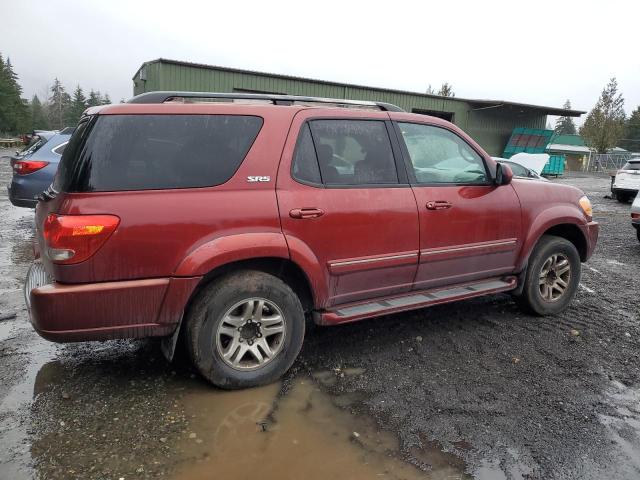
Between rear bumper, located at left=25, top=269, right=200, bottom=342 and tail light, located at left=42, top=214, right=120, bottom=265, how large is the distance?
178mm

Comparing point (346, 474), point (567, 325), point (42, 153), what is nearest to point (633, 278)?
point (567, 325)

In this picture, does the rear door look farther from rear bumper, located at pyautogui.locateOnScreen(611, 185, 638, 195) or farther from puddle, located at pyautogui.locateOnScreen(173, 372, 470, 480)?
rear bumper, located at pyautogui.locateOnScreen(611, 185, 638, 195)

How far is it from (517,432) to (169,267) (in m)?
2.26

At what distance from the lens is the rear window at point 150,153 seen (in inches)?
114

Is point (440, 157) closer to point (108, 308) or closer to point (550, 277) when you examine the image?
point (550, 277)

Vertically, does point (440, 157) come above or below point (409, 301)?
above

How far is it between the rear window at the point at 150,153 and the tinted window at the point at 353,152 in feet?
1.97

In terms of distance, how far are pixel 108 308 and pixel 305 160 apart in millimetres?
1572

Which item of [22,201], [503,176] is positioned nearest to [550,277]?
[503,176]

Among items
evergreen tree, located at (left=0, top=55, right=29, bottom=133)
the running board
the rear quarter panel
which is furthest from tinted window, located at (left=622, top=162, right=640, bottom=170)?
evergreen tree, located at (left=0, top=55, right=29, bottom=133)

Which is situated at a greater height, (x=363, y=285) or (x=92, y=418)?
(x=363, y=285)

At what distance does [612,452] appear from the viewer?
280cm

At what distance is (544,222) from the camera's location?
454 cm

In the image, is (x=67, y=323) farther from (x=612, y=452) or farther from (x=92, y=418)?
(x=612, y=452)
